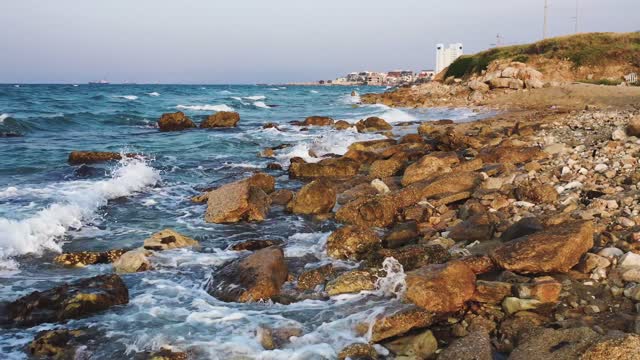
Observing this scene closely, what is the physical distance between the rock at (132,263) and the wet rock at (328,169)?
651cm

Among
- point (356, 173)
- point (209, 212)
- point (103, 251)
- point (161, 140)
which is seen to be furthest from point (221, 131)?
point (103, 251)

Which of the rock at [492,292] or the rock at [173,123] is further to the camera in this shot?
the rock at [173,123]

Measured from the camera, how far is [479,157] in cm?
1141

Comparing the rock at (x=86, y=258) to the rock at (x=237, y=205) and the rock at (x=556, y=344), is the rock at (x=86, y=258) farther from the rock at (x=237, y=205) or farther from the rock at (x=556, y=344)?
→ the rock at (x=556, y=344)

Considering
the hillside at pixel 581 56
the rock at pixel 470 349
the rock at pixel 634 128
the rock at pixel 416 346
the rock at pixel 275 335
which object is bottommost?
the rock at pixel 275 335

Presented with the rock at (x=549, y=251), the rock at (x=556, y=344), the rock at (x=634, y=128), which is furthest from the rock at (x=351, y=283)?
the rock at (x=634, y=128)

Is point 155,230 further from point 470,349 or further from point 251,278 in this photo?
point 470,349

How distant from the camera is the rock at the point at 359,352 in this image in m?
4.54

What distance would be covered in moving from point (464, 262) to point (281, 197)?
5.81 meters

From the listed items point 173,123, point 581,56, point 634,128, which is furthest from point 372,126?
point 581,56

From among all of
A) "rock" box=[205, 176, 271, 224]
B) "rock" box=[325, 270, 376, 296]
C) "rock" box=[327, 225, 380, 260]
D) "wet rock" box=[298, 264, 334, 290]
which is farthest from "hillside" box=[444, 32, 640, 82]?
"rock" box=[325, 270, 376, 296]

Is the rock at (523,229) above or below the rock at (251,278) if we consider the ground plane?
above

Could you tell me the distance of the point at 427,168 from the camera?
1084 centimetres

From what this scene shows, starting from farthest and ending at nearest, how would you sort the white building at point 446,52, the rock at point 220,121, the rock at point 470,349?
1. the white building at point 446,52
2. the rock at point 220,121
3. the rock at point 470,349
